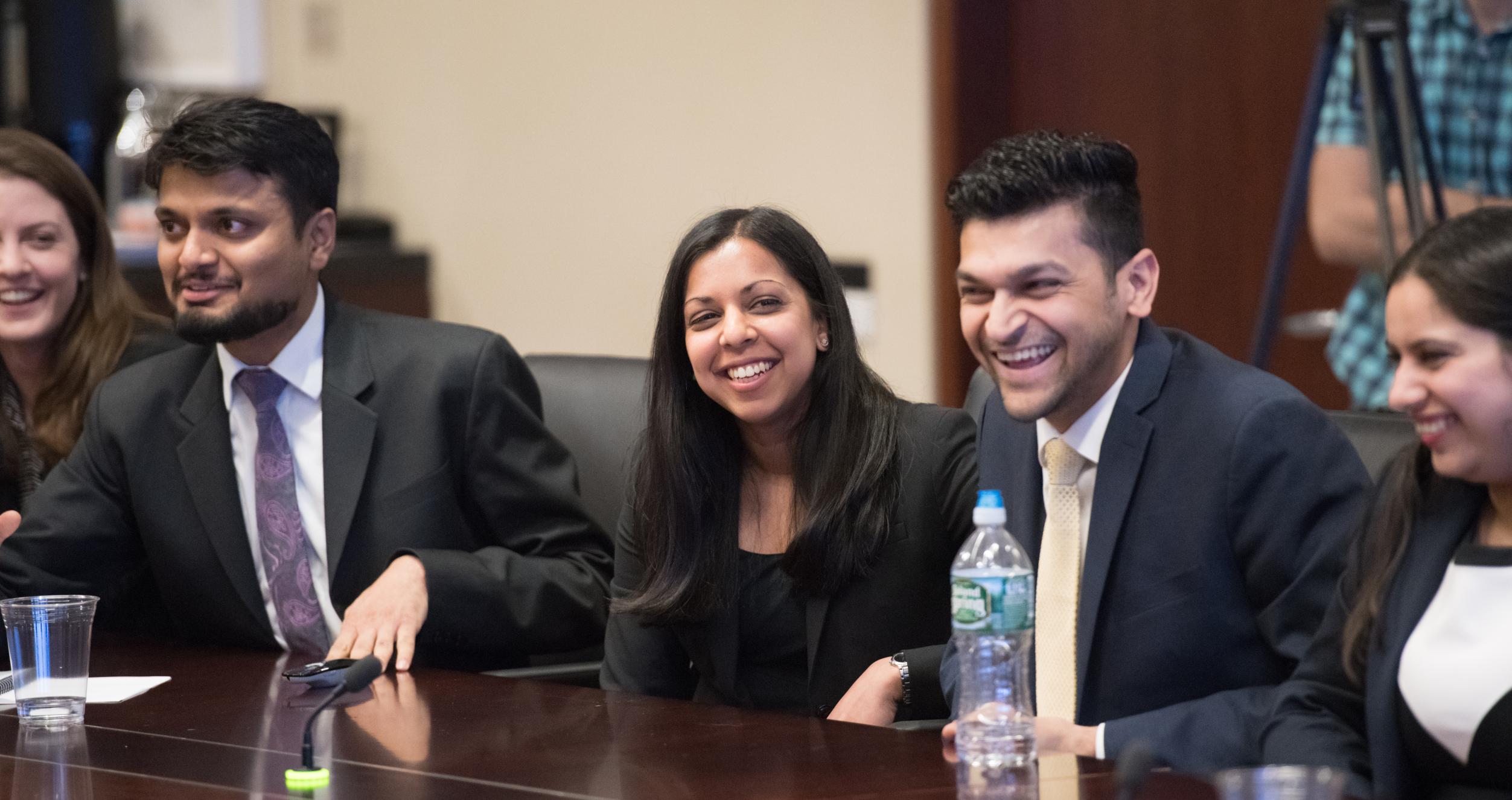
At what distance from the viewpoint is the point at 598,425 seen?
294cm

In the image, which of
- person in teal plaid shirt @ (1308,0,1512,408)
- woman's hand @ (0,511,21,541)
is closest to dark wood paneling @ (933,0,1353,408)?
person in teal plaid shirt @ (1308,0,1512,408)

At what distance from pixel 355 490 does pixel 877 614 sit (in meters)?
0.87

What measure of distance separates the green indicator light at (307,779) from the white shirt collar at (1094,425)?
91 cm

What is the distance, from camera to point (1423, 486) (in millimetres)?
1768

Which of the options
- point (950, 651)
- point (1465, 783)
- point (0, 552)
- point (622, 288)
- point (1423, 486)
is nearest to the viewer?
point (1465, 783)

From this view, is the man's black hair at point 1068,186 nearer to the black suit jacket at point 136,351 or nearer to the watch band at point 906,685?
the watch band at point 906,685

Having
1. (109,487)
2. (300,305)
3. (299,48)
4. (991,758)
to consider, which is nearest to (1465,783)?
(991,758)

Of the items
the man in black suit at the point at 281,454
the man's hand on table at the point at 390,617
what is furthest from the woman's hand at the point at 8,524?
the man's hand on table at the point at 390,617

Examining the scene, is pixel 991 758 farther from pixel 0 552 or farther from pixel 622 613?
pixel 0 552

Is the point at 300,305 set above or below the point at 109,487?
above

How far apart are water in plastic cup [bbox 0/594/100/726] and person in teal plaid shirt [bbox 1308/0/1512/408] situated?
1.98 metres

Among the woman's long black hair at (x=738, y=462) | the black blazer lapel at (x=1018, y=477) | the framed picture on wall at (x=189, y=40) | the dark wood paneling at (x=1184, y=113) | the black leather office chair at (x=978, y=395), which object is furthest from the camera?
the framed picture on wall at (x=189, y=40)

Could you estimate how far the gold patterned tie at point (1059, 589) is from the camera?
2.03 m

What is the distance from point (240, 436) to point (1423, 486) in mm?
1804
